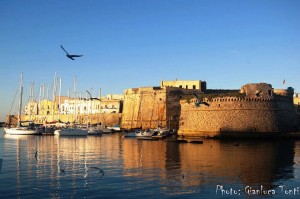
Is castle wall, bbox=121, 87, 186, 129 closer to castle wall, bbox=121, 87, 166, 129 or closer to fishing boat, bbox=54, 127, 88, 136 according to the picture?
castle wall, bbox=121, 87, 166, 129

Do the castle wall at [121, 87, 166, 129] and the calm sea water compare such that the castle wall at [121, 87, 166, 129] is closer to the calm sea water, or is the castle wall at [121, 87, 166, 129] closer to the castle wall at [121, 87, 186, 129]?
the castle wall at [121, 87, 186, 129]

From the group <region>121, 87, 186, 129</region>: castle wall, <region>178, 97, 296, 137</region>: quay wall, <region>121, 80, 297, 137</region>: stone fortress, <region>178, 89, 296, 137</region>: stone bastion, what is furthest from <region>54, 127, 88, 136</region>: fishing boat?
<region>178, 89, 296, 137</region>: stone bastion

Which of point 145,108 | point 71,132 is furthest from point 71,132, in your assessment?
point 145,108

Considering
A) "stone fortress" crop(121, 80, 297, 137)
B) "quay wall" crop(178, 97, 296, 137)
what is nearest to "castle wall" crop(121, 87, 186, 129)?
"stone fortress" crop(121, 80, 297, 137)

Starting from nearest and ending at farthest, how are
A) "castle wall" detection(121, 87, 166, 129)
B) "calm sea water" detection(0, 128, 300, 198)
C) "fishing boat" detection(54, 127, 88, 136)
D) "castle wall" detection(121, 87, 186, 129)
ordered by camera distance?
"calm sea water" detection(0, 128, 300, 198), "fishing boat" detection(54, 127, 88, 136), "castle wall" detection(121, 87, 186, 129), "castle wall" detection(121, 87, 166, 129)

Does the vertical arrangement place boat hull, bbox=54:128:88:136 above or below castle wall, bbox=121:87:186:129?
below

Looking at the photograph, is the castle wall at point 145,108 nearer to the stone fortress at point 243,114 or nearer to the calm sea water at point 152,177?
the stone fortress at point 243,114

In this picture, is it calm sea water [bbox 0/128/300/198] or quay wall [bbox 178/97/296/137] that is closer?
calm sea water [bbox 0/128/300/198]

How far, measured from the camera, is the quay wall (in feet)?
119

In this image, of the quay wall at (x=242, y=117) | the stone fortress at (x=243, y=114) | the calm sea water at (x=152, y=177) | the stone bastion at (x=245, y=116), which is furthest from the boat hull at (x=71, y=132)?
the calm sea water at (x=152, y=177)

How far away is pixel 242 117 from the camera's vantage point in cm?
3647

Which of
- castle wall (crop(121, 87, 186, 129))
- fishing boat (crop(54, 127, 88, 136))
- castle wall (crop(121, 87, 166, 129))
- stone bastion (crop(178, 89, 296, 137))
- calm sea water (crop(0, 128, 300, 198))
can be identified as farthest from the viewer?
castle wall (crop(121, 87, 166, 129))

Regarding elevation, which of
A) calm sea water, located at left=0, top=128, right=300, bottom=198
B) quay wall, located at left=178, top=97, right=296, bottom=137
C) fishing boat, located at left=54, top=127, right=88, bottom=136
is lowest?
calm sea water, located at left=0, top=128, right=300, bottom=198

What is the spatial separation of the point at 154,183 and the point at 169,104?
118ft
